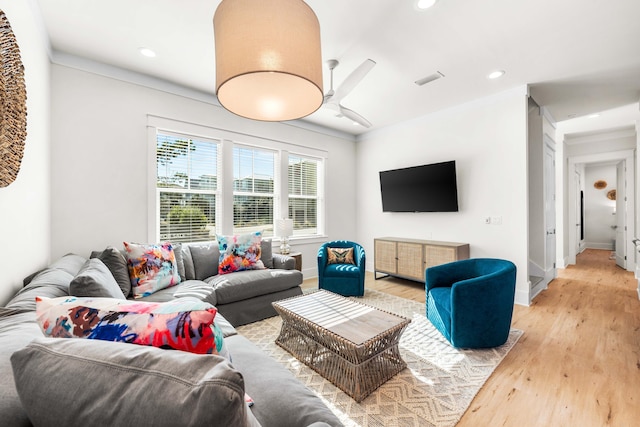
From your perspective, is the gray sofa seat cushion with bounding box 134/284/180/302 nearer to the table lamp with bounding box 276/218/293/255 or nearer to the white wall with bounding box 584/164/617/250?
the table lamp with bounding box 276/218/293/255

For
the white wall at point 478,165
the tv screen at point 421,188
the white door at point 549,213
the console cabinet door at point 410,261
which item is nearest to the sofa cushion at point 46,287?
the console cabinet door at point 410,261

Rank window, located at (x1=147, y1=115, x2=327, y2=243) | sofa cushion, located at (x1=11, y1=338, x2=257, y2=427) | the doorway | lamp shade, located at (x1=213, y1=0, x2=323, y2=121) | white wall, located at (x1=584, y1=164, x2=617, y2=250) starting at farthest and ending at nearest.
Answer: white wall, located at (x1=584, y1=164, x2=617, y2=250), the doorway, window, located at (x1=147, y1=115, x2=327, y2=243), lamp shade, located at (x1=213, y1=0, x2=323, y2=121), sofa cushion, located at (x1=11, y1=338, x2=257, y2=427)

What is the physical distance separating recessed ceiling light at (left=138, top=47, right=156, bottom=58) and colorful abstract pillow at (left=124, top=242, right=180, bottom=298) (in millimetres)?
1922

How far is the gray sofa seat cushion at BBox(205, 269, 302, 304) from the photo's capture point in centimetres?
280

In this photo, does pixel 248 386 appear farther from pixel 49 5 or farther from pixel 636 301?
pixel 636 301

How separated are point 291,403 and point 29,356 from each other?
0.78 m

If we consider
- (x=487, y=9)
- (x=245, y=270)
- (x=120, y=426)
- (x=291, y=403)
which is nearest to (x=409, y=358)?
(x=291, y=403)

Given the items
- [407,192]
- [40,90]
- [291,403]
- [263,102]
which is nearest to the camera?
[291,403]

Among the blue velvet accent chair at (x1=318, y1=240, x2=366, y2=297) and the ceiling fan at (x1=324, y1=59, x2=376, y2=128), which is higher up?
the ceiling fan at (x1=324, y1=59, x2=376, y2=128)

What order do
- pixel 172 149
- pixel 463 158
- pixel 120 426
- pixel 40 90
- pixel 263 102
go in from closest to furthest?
pixel 120 426 < pixel 263 102 < pixel 40 90 < pixel 172 149 < pixel 463 158

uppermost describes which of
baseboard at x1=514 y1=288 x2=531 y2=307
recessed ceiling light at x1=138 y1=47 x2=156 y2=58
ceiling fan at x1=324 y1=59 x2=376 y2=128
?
recessed ceiling light at x1=138 y1=47 x2=156 y2=58

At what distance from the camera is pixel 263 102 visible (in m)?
1.63

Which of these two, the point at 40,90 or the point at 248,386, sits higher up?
the point at 40,90

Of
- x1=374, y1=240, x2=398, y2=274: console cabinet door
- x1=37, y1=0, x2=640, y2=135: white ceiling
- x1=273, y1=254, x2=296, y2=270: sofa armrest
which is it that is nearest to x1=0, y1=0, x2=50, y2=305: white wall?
x1=37, y1=0, x2=640, y2=135: white ceiling
